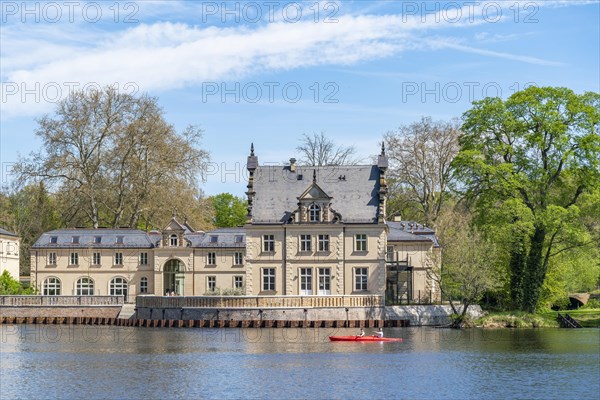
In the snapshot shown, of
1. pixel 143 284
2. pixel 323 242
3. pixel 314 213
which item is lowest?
pixel 143 284

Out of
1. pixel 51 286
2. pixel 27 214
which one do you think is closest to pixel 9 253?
pixel 51 286

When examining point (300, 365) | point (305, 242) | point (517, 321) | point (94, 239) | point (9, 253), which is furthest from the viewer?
point (9, 253)

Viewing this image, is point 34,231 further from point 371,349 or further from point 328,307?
point 371,349

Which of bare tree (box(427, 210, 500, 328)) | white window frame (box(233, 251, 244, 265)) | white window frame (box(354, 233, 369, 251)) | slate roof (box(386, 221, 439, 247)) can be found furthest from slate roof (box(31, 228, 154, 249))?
bare tree (box(427, 210, 500, 328))

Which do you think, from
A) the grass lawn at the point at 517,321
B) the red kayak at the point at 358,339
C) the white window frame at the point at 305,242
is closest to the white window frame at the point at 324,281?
the white window frame at the point at 305,242

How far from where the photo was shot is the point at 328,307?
66.4 m

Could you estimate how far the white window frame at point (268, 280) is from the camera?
71625 millimetres

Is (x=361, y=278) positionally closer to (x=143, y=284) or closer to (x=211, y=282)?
(x=211, y=282)

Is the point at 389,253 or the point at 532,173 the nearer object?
the point at 532,173

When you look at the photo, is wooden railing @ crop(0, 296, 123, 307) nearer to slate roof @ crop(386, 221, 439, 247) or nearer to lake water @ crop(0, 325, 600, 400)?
lake water @ crop(0, 325, 600, 400)

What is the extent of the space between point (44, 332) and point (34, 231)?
132 ft

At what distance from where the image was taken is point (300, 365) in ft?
150

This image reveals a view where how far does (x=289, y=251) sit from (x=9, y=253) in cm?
2841

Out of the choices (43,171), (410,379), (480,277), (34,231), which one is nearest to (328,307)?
(480,277)
